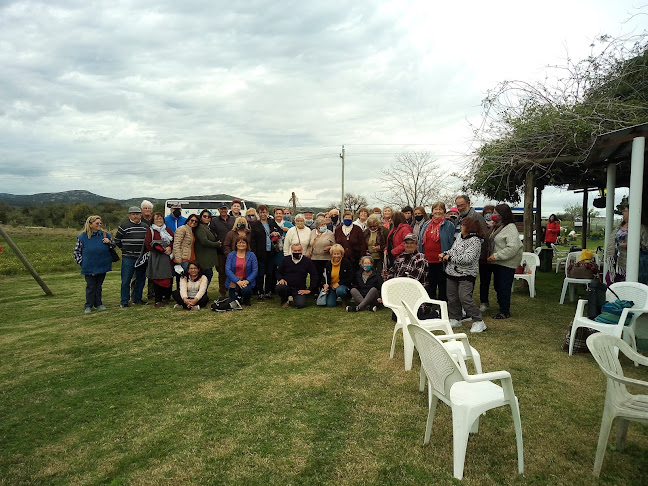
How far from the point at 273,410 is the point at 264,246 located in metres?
4.59

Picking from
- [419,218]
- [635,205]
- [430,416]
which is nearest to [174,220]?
[419,218]

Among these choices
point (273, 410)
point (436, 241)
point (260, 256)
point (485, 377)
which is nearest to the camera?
point (485, 377)

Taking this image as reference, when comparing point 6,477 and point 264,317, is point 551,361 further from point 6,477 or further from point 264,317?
point 6,477

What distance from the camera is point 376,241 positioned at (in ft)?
24.8

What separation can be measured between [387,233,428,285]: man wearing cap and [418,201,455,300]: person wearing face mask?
213 mm

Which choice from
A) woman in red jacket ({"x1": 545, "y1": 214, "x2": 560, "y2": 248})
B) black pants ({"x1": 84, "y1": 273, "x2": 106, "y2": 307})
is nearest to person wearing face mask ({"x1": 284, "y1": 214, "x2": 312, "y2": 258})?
black pants ({"x1": 84, "y1": 273, "x2": 106, "y2": 307})

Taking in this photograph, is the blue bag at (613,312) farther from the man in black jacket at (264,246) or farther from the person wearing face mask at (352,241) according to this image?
the man in black jacket at (264,246)

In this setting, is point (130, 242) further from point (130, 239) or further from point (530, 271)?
point (530, 271)

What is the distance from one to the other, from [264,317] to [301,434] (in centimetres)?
362

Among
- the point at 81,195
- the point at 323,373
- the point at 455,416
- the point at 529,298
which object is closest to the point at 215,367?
the point at 323,373

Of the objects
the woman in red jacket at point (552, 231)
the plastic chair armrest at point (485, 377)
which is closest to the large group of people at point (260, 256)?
the plastic chair armrest at point (485, 377)

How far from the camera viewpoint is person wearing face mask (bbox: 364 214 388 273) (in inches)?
296

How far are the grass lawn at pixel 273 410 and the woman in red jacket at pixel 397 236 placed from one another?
149 centimetres

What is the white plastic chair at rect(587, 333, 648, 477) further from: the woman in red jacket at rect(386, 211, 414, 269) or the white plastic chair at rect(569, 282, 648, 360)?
the woman in red jacket at rect(386, 211, 414, 269)
